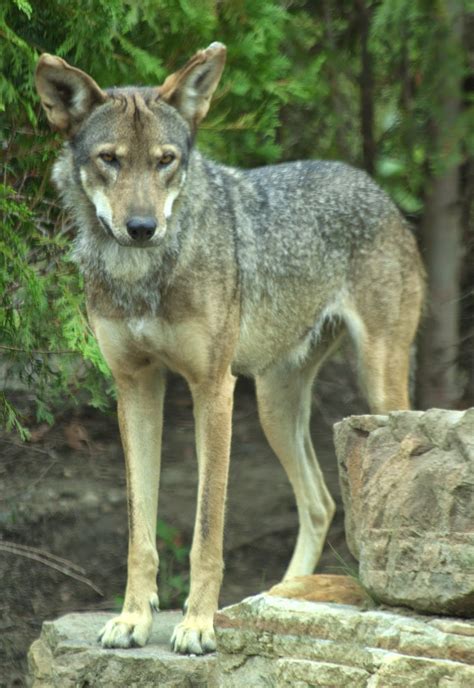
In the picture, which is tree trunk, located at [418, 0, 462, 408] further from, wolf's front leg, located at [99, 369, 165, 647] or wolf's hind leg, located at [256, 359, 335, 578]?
wolf's front leg, located at [99, 369, 165, 647]

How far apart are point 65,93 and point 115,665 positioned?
105 inches

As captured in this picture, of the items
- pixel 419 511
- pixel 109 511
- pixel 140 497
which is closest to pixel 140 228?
pixel 140 497

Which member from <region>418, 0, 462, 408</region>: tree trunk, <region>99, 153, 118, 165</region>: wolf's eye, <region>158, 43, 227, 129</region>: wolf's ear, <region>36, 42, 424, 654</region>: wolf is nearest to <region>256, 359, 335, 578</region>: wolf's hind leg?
<region>36, 42, 424, 654</region>: wolf

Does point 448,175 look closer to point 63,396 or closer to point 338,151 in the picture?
point 338,151

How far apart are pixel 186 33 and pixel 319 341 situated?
6.52 feet

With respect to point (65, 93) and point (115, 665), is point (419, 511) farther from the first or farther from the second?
point (65, 93)

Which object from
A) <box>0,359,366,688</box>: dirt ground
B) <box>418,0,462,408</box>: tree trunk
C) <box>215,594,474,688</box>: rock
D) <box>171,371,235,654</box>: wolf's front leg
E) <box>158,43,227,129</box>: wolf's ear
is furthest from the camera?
<box>0,359,366,688</box>: dirt ground

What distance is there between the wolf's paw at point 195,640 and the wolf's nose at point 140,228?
1.81 metres

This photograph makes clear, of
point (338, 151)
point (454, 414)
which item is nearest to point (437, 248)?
point (338, 151)

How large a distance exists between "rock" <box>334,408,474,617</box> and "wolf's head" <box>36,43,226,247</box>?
1.42 m

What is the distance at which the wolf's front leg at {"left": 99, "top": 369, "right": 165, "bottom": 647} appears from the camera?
5512mm

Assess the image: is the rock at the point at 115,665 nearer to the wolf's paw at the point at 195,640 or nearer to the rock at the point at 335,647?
the wolf's paw at the point at 195,640

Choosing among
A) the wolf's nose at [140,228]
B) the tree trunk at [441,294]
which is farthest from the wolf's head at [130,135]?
the tree trunk at [441,294]

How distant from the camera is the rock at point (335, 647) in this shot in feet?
12.5
